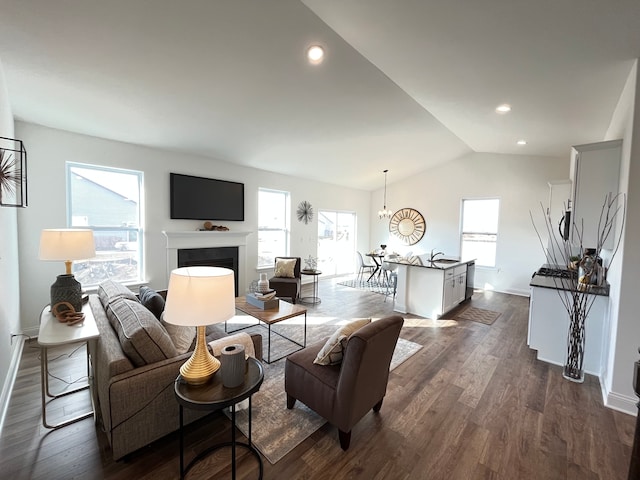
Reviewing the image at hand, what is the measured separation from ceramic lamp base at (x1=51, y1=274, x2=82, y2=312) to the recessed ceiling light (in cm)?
288

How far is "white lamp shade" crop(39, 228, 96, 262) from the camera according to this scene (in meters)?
2.06

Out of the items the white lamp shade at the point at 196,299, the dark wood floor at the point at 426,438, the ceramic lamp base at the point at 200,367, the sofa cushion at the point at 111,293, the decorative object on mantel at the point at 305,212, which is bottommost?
the dark wood floor at the point at 426,438

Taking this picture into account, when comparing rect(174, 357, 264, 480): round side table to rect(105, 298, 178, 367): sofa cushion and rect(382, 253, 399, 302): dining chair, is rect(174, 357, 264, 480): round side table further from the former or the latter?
rect(382, 253, 399, 302): dining chair

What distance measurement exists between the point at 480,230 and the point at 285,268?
4811mm

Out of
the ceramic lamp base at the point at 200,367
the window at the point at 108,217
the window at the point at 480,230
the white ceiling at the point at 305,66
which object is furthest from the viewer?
→ the window at the point at 480,230

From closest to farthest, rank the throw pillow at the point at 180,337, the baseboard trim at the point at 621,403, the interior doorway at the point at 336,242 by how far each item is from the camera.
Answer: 1. the throw pillow at the point at 180,337
2. the baseboard trim at the point at 621,403
3. the interior doorway at the point at 336,242

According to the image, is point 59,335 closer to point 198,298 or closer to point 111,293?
point 111,293

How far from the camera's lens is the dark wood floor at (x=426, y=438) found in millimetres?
1666

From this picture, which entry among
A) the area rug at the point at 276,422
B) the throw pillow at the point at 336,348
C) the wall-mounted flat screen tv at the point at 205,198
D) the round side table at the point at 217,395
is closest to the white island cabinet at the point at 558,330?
the throw pillow at the point at 336,348

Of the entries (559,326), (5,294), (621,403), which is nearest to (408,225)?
(559,326)

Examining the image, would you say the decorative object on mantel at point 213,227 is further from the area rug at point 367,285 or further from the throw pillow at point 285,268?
the area rug at point 367,285

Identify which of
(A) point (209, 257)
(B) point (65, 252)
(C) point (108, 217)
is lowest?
(A) point (209, 257)

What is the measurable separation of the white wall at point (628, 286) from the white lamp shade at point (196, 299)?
298 centimetres

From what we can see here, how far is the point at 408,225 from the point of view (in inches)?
309
